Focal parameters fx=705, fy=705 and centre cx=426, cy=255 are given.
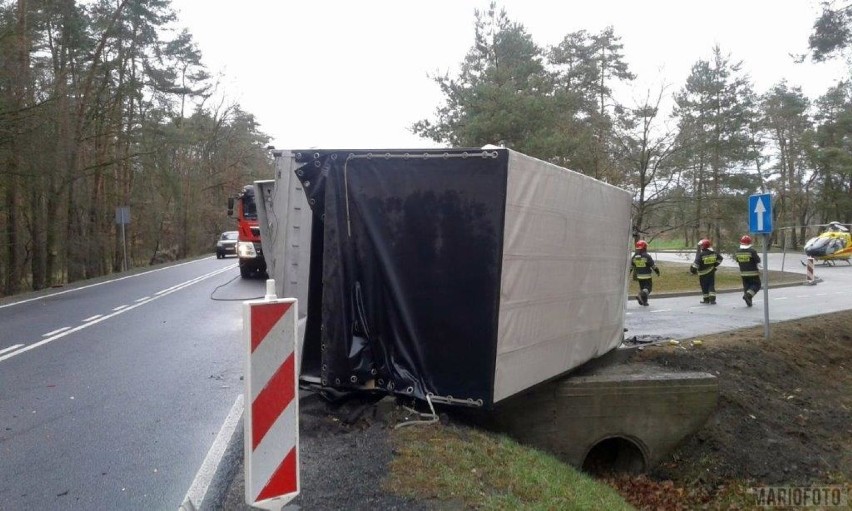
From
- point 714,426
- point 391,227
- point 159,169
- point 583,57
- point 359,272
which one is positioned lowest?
point 714,426

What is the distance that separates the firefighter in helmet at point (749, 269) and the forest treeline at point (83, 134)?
20284 mm

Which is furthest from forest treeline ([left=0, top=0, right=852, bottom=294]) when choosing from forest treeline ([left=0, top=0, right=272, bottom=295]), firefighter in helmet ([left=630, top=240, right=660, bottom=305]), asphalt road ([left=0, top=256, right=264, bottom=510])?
asphalt road ([left=0, top=256, right=264, bottom=510])

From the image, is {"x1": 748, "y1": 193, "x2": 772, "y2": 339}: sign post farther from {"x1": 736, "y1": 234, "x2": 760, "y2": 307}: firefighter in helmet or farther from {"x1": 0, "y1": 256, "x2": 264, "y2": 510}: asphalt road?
{"x1": 0, "y1": 256, "x2": 264, "y2": 510}: asphalt road

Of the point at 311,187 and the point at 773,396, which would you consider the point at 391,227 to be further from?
the point at 773,396

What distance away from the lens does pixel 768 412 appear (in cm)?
969

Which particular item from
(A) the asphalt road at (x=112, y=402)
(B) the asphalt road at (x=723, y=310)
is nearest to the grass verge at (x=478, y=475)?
(A) the asphalt road at (x=112, y=402)

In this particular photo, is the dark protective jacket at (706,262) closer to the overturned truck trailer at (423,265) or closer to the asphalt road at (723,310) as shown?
the asphalt road at (723,310)

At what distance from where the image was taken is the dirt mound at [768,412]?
853cm

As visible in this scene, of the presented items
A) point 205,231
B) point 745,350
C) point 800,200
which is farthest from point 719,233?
point 205,231

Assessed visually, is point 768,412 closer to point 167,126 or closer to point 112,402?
point 112,402

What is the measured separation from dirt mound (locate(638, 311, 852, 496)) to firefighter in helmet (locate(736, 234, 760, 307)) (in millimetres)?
4228

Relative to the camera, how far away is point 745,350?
36.8ft

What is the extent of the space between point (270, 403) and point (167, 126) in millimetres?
39246

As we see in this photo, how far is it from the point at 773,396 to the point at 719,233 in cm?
2217
